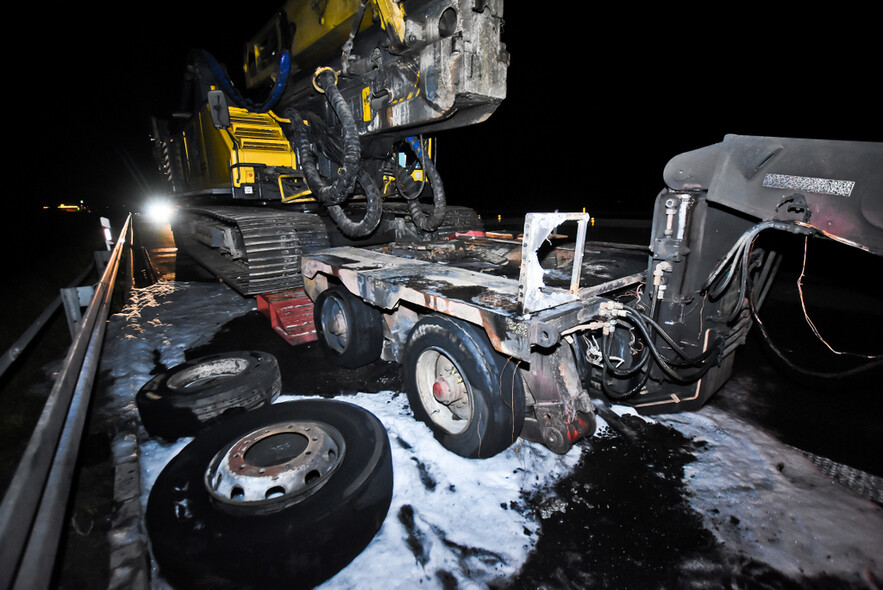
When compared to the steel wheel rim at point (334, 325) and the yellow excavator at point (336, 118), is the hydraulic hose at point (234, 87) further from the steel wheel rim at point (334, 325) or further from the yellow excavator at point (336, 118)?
the steel wheel rim at point (334, 325)

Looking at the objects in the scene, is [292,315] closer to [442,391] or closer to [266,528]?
[442,391]

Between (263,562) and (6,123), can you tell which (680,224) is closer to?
(263,562)

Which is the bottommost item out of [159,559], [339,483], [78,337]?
[159,559]

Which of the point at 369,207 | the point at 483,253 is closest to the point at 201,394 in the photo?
the point at 369,207

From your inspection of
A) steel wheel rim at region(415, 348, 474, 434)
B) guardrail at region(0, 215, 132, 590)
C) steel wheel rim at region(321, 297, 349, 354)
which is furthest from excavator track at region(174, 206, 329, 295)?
steel wheel rim at region(415, 348, 474, 434)

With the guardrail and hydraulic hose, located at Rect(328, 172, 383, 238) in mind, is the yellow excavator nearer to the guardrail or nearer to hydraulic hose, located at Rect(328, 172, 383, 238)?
hydraulic hose, located at Rect(328, 172, 383, 238)

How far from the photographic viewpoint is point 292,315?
220 inches

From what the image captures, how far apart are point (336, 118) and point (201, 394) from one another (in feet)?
12.9

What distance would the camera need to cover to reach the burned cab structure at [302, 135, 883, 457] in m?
2.15

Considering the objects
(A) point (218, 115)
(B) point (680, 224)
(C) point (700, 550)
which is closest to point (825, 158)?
(B) point (680, 224)

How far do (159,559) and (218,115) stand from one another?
21.1 feet

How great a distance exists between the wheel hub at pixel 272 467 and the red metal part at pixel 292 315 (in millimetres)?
2597

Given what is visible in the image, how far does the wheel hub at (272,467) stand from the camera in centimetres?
226

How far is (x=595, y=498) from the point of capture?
9.07 feet
